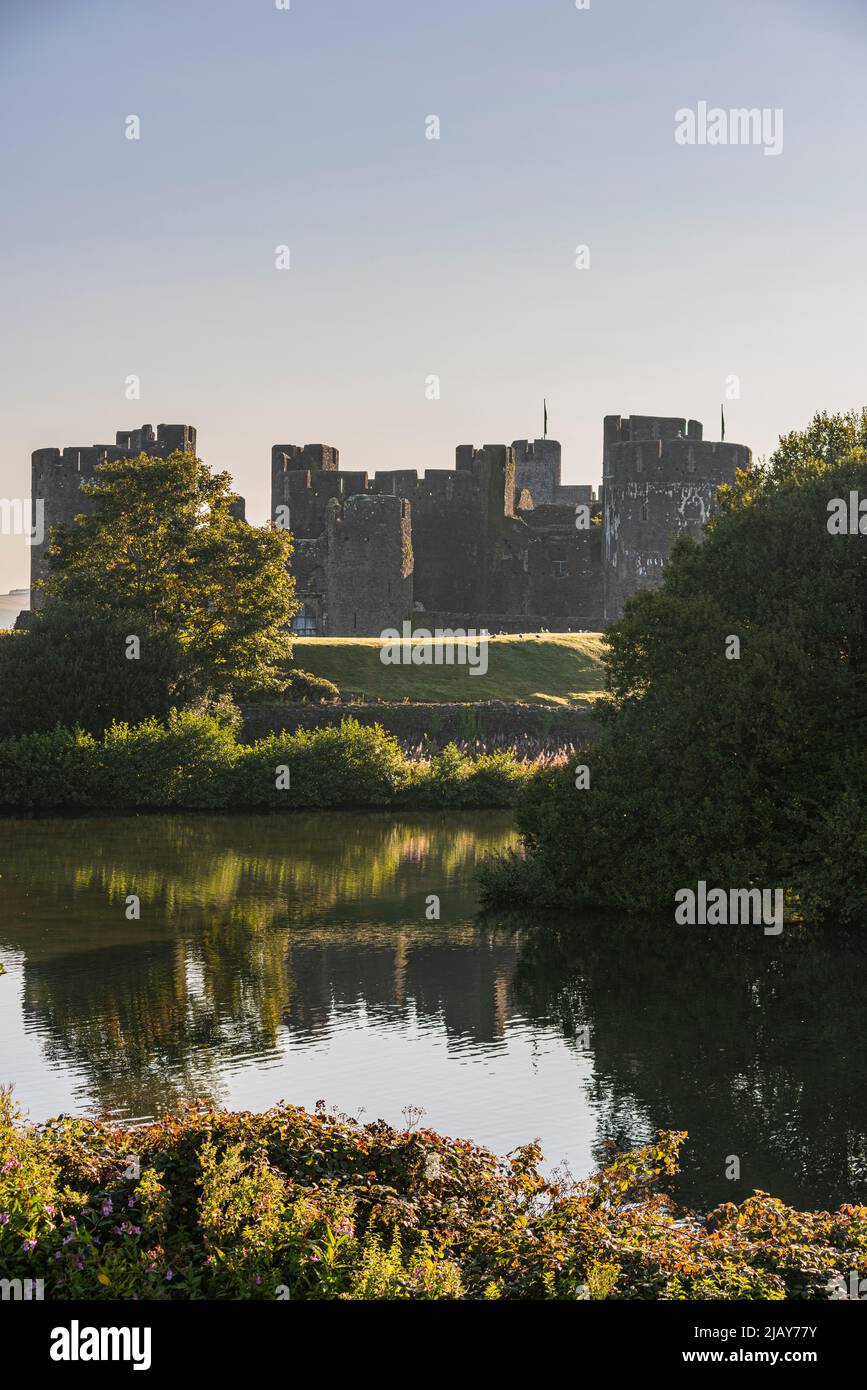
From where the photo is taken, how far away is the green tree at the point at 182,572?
3888 centimetres

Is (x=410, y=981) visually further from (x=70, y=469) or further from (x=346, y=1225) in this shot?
(x=70, y=469)

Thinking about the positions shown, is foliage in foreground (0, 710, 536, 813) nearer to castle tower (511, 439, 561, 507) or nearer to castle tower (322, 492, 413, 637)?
castle tower (322, 492, 413, 637)

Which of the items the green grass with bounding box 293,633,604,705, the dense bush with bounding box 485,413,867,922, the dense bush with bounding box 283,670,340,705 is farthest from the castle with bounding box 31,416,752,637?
the dense bush with bounding box 485,413,867,922

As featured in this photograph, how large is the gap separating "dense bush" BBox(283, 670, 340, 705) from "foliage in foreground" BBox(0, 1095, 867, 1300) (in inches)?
1312

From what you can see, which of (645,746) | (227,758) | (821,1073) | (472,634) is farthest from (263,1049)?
(472,634)

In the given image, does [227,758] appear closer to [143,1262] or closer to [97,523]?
[97,523]

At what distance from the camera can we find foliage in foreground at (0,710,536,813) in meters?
32.5

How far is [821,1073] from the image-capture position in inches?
472

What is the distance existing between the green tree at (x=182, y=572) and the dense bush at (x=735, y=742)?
19.2m

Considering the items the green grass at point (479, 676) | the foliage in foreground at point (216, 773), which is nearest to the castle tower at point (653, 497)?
the green grass at point (479, 676)

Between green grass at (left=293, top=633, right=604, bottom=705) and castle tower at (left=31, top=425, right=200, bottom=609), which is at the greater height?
castle tower at (left=31, top=425, right=200, bottom=609)

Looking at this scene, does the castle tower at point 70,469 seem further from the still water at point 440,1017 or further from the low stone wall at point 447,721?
the still water at point 440,1017

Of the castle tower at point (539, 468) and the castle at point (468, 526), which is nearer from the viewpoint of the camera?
the castle at point (468, 526)

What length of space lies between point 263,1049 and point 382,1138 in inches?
188
